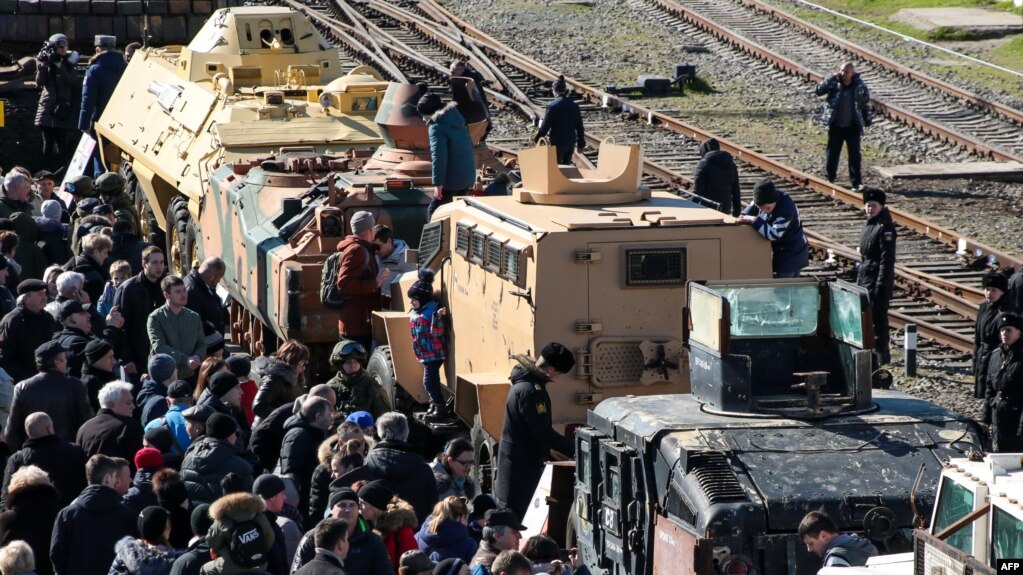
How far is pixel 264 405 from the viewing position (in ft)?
40.0

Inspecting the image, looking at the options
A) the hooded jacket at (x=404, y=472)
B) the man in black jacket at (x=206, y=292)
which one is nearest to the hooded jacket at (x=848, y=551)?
the hooded jacket at (x=404, y=472)

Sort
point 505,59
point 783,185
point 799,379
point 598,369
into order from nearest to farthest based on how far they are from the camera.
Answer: point 799,379, point 598,369, point 783,185, point 505,59

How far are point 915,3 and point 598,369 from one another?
71.8ft

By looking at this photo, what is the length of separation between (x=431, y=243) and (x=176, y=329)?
6.70 feet

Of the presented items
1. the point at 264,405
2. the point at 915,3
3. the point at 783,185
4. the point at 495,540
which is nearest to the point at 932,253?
the point at 783,185

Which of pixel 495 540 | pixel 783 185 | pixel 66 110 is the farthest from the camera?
pixel 66 110

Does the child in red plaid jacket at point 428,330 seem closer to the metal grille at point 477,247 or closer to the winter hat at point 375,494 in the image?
the metal grille at point 477,247

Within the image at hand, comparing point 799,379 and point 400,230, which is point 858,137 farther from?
point 799,379

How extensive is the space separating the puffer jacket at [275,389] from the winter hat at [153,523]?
3.07 meters

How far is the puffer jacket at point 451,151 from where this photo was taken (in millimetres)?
16156

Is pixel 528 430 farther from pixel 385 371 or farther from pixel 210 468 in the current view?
pixel 385 371

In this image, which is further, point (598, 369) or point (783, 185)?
point (783, 185)

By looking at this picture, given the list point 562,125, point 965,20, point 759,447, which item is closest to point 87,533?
point 759,447

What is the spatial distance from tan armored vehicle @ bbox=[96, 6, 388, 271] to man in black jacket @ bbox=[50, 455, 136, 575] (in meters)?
9.23
